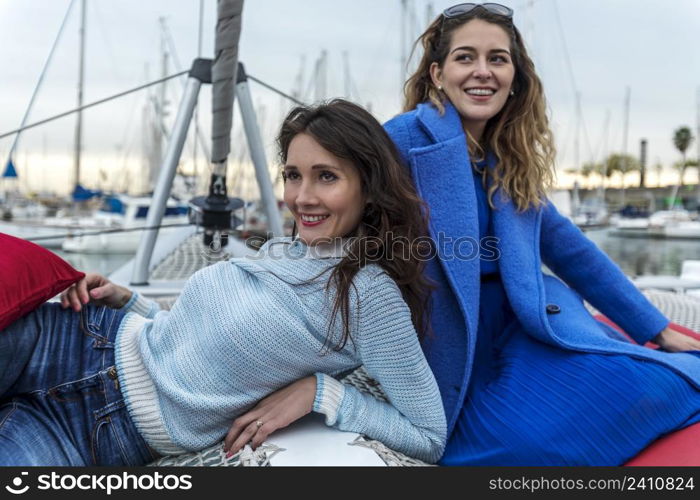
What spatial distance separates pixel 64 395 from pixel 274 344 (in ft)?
1.79

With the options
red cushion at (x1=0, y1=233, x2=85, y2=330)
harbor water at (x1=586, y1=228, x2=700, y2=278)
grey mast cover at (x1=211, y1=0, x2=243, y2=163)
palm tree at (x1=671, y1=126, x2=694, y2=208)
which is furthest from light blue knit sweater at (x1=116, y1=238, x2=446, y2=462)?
palm tree at (x1=671, y1=126, x2=694, y2=208)

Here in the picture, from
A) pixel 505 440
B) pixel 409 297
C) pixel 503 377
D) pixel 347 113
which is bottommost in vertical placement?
pixel 505 440

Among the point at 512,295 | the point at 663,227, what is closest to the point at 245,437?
the point at 512,295

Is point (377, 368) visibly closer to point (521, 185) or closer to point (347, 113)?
point (347, 113)

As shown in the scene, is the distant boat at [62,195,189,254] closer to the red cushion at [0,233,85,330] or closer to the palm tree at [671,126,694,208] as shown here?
the red cushion at [0,233,85,330]

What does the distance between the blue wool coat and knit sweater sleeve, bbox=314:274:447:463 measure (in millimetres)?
300

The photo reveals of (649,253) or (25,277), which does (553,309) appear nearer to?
(25,277)

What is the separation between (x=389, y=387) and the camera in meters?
1.42

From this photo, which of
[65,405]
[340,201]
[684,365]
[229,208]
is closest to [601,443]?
[684,365]

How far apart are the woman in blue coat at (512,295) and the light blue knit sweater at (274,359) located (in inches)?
11.2

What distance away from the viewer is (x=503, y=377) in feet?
5.71

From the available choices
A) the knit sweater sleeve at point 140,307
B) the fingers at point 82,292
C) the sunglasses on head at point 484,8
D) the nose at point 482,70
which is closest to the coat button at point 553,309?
the nose at point 482,70

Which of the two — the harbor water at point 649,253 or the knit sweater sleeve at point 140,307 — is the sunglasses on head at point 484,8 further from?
the harbor water at point 649,253

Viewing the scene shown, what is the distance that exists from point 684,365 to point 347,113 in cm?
113
